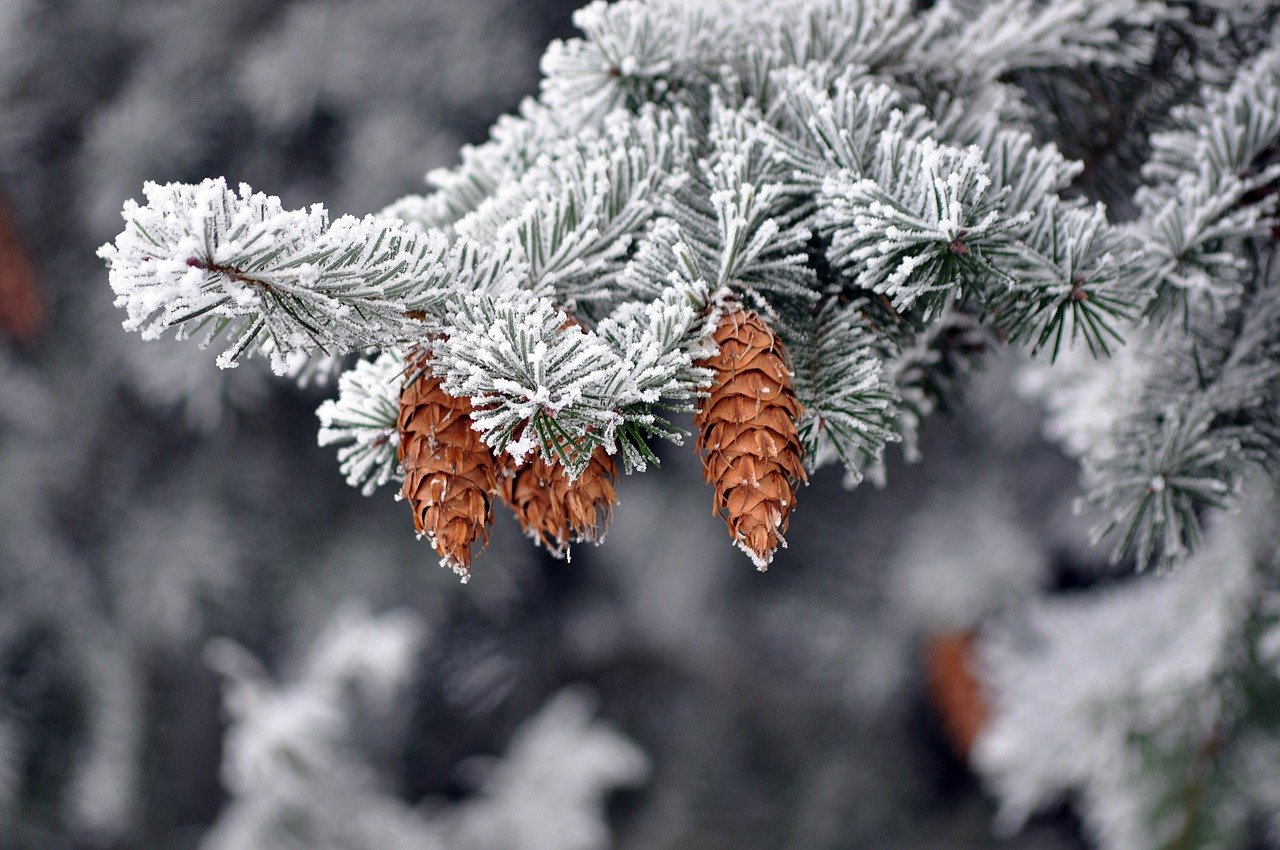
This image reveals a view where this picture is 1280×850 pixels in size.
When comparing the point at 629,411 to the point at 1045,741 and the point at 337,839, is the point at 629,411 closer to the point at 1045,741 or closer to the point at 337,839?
the point at 1045,741

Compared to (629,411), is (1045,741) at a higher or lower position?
higher

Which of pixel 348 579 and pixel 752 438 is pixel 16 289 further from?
pixel 752 438

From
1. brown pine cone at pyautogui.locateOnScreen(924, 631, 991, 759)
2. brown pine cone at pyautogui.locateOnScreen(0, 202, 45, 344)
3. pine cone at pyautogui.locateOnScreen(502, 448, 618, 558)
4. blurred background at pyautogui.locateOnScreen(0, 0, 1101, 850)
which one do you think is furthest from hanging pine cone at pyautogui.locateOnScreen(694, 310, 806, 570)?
brown pine cone at pyautogui.locateOnScreen(0, 202, 45, 344)

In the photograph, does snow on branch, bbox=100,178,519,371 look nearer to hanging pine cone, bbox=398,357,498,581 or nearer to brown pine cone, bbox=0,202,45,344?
hanging pine cone, bbox=398,357,498,581

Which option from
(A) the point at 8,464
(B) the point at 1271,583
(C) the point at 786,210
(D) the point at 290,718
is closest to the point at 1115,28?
(C) the point at 786,210

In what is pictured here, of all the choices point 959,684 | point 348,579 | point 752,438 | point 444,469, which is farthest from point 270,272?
point 959,684

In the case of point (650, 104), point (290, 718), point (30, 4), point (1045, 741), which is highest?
point (30, 4)

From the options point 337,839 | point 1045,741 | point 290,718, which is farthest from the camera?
point 337,839
